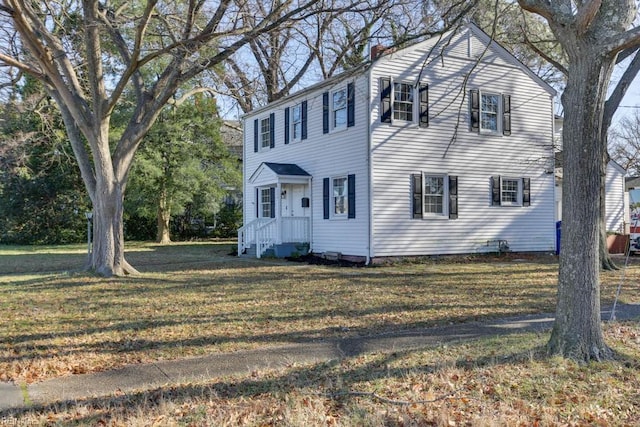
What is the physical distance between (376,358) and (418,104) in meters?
12.7

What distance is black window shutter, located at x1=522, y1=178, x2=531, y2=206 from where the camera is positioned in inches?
758

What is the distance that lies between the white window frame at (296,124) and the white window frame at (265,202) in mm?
2425

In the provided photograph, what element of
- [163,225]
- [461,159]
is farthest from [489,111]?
[163,225]

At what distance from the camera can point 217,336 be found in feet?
22.5

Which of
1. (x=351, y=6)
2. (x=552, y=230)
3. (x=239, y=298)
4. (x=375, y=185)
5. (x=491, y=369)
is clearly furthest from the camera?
(x=552, y=230)

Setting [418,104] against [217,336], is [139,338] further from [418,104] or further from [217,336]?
[418,104]

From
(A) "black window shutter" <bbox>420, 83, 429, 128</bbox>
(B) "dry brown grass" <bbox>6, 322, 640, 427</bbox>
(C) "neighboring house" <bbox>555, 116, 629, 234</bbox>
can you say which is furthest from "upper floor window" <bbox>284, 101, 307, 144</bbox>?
(B) "dry brown grass" <bbox>6, 322, 640, 427</bbox>

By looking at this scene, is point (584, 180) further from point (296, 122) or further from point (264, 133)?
Result: point (264, 133)

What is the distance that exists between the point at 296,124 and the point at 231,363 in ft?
49.0

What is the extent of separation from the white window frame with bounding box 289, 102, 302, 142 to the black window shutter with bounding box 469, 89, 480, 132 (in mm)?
6117

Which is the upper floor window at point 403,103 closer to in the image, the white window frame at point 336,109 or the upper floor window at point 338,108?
the upper floor window at point 338,108

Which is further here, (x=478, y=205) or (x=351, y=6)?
(x=478, y=205)

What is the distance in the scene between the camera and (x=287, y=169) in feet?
62.3

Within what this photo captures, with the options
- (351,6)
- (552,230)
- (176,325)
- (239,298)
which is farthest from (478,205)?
(176,325)
